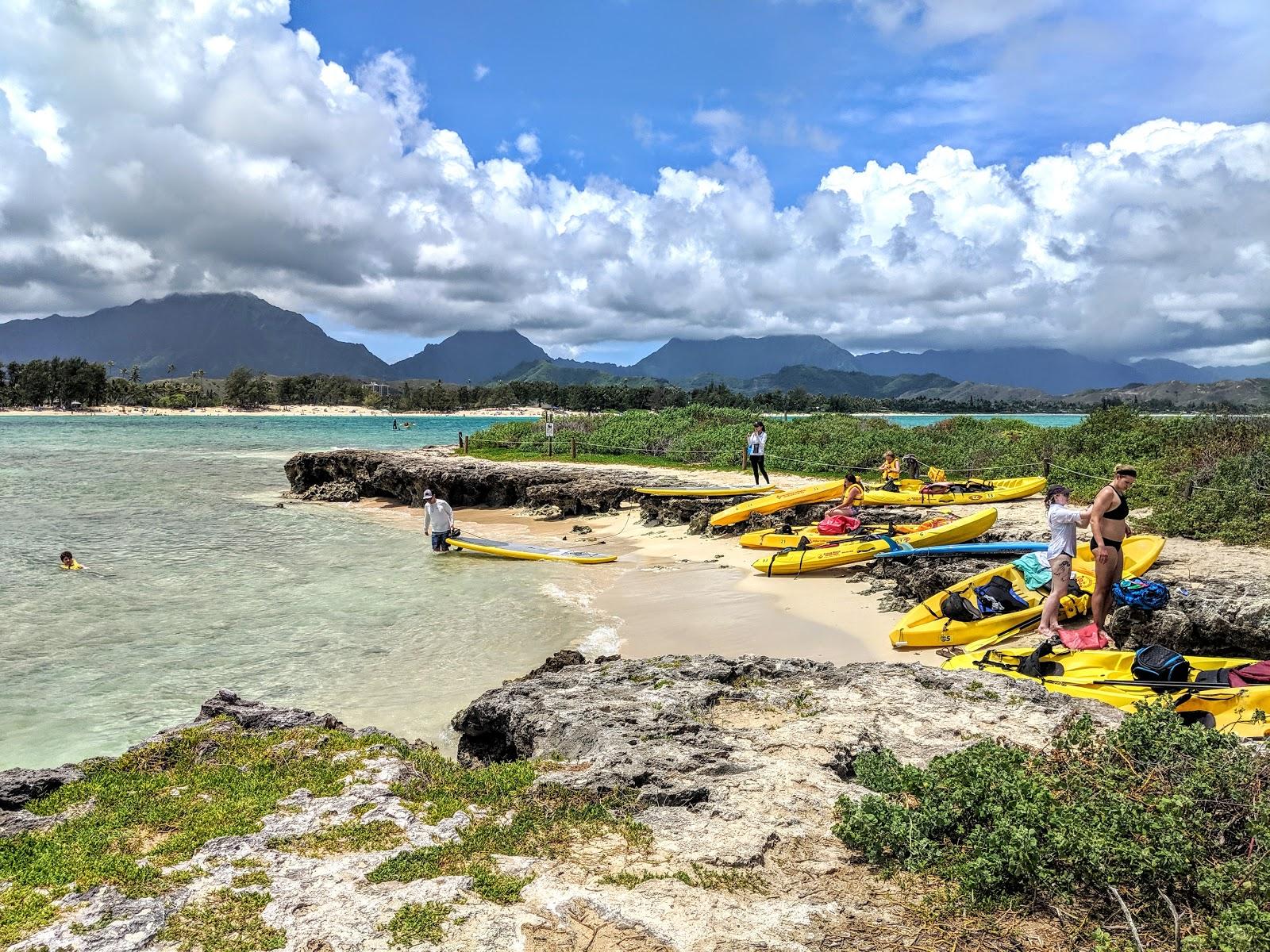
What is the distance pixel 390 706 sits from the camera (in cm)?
883

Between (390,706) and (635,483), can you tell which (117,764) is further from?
(635,483)

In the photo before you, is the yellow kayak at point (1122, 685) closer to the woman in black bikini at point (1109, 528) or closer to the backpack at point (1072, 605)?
the woman in black bikini at point (1109, 528)

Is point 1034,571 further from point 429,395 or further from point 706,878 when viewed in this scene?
point 429,395

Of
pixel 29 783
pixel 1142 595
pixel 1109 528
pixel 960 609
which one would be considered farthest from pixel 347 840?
pixel 1142 595

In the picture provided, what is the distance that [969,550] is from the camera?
42.8 ft

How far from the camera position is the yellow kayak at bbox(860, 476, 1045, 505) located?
62.2 ft

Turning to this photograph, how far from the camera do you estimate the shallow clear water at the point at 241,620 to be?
8930mm

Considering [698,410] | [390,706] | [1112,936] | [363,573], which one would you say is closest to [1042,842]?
[1112,936]

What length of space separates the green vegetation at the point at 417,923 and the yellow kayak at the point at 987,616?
8.00 m

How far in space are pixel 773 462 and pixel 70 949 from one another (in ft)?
88.2

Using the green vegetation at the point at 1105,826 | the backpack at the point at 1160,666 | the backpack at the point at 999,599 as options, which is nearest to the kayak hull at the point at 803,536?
the backpack at the point at 999,599

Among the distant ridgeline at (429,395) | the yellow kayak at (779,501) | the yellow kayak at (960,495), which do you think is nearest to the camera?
the yellow kayak at (779,501)

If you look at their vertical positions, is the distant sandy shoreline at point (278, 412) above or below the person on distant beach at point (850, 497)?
above

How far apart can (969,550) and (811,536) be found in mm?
3305
